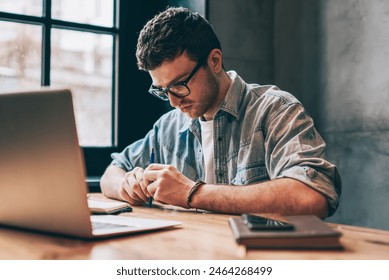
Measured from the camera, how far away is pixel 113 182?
1.84 meters

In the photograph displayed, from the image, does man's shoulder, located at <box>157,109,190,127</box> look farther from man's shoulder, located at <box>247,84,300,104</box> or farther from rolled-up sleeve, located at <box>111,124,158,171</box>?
man's shoulder, located at <box>247,84,300,104</box>

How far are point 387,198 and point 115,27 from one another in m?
1.71

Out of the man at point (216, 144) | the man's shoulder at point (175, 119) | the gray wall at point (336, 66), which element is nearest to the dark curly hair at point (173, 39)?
the man at point (216, 144)

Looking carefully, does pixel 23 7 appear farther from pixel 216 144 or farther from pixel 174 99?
pixel 216 144

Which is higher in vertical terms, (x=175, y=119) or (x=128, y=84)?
(x=128, y=84)

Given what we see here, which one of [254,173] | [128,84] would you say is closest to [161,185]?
[254,173]

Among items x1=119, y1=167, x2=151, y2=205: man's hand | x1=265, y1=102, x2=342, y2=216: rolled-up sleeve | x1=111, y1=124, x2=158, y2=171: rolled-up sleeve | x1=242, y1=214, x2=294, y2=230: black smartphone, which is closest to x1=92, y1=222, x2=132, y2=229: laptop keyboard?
x1=242, y1=214, x2=294, y2=230: black smartphone

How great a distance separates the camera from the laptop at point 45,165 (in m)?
0.83

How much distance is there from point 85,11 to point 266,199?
1702 millimetres

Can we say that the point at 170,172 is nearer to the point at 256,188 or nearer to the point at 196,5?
the point at 256,188

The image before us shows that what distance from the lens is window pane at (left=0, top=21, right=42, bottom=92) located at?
7.46 ft

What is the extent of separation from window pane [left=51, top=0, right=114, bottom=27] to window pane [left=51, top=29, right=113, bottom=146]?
74mm
